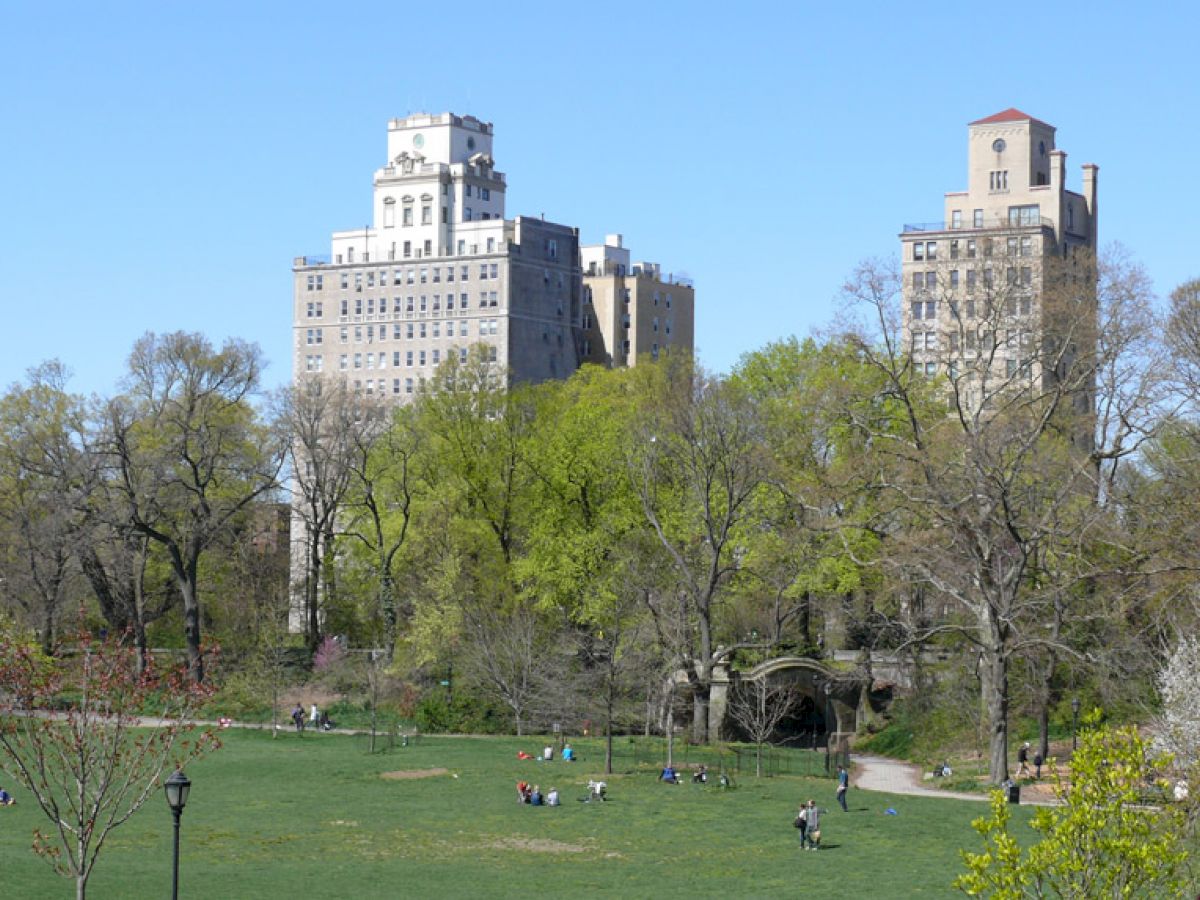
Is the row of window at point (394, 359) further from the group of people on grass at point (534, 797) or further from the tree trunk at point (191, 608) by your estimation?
the group of people on grass at point (534, 797)

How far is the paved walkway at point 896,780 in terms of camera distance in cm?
5597

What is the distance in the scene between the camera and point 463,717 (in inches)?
2970

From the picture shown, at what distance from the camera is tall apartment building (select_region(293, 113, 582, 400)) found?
158375 millimetres

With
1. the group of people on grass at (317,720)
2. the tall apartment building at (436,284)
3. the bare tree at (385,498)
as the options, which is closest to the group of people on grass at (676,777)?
the group of people on grass at (317,720)

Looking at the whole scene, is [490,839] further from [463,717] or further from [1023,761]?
[463,717]

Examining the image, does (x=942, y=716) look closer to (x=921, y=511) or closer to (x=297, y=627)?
(x=921, y=511)

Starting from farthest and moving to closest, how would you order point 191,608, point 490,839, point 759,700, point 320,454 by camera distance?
point 320,454, point 191,608, point 759,700, point 490,839

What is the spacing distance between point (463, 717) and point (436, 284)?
89451 millimetres

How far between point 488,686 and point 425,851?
102 ft

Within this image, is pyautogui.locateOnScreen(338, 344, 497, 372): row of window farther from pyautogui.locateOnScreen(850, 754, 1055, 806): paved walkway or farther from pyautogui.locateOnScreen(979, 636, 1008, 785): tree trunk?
pyautogui.locateOnScreen(979, 636, 1008, 785): tree trunk

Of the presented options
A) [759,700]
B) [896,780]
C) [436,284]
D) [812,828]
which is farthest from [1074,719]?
[436,284]

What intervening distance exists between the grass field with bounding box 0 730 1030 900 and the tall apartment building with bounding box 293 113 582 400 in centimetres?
9789

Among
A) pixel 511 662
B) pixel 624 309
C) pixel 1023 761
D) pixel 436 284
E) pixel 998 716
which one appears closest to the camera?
pixel 998 716

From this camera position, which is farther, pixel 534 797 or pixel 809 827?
pixel 534 797
